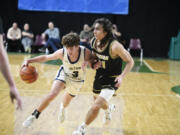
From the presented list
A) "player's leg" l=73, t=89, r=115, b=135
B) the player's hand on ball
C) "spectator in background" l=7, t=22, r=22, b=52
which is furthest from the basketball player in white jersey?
"spectator in background" l=7, t=22, r=22, b=52

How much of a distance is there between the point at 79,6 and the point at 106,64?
10205 millimetres

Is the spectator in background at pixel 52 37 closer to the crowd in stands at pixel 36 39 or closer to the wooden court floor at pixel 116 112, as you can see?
the crowd in stands at pixel 36 39

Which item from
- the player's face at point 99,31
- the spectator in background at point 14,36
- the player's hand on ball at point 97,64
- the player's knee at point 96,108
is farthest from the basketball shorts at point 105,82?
the spectator in background at point 14,36

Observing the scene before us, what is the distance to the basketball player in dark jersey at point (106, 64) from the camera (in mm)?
3420

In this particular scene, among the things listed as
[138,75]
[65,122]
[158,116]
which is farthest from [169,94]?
[65,122]

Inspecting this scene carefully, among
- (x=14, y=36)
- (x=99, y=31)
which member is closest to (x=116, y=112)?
(x=99, y=31)

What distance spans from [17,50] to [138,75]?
7.37 meters

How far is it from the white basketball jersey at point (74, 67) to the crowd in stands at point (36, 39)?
25.2ft

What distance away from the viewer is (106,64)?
3.65 m

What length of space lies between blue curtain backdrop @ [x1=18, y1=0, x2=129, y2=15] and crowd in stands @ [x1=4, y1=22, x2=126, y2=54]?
1.10 meters

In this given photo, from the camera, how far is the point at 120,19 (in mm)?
13969

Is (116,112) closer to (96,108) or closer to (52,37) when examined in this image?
(96,108)

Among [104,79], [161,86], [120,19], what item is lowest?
[161,86]

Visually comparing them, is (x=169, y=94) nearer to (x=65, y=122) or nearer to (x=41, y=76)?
(x=65, y=122)
